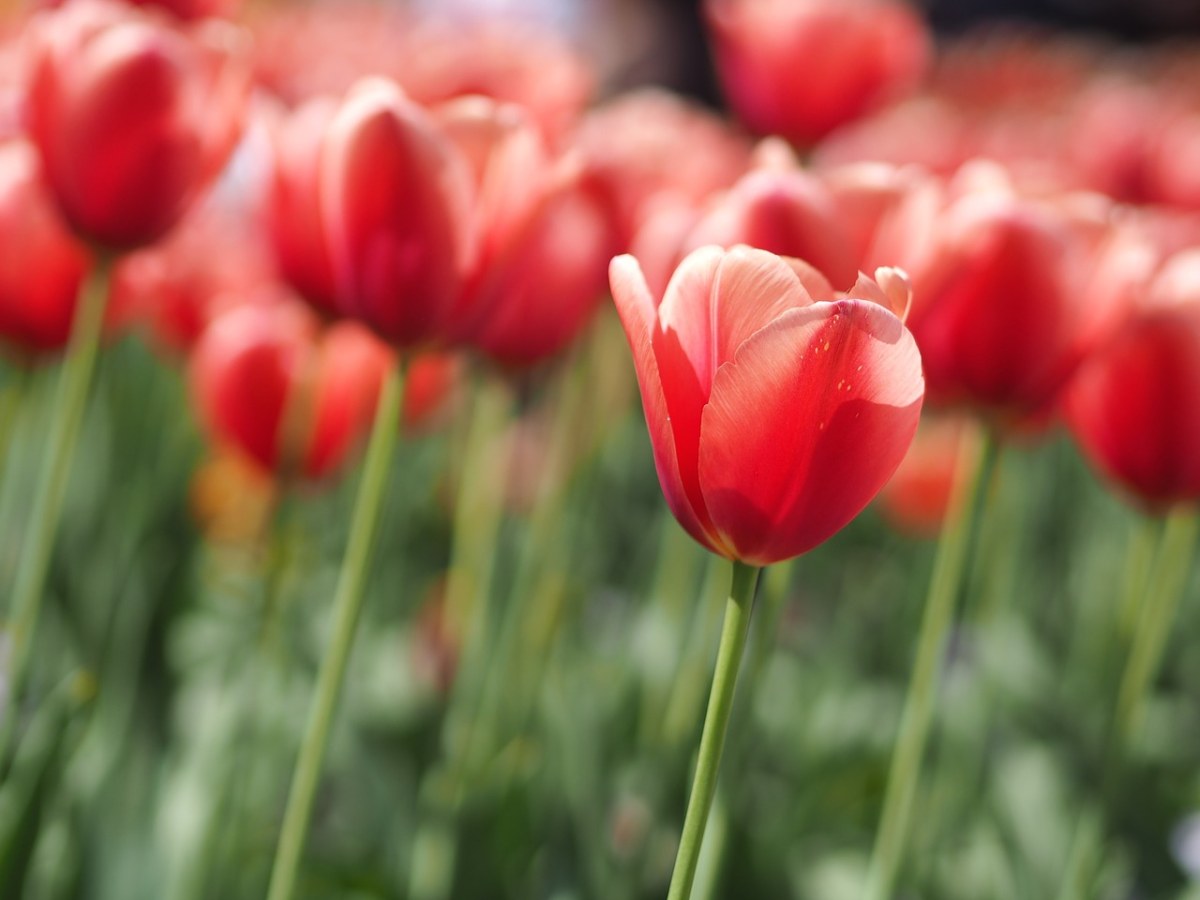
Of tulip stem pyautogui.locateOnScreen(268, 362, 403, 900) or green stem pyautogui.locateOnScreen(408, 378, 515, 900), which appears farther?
green stem pyautogui.locateOnScreen(408, 378, 515, 900)

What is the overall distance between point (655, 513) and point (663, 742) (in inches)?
40.1

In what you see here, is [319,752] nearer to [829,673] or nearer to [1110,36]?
[829,673]

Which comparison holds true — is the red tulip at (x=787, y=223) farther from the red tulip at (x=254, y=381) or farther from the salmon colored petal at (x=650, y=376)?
the red tulip at (x=254, y=381)

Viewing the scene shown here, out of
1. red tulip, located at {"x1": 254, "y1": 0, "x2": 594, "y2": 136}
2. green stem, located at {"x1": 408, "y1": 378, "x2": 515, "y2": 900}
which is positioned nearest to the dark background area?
red tulip, located at {"x1": 254, "y1": 0, "x2": 594, "y2": 136}

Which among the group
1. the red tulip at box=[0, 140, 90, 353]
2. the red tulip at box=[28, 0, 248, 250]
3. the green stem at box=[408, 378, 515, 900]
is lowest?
the green stem at box=[408, 378, 515, 900]

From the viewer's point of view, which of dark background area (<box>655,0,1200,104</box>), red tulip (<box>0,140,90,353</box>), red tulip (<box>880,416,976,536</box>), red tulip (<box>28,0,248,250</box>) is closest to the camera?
red tulip (<box>28,0,248,250</box>)

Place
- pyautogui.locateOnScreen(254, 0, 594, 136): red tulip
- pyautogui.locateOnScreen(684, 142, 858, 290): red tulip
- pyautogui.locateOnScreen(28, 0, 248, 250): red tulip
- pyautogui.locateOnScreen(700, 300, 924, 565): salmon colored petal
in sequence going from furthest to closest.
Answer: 1. pyautogui.locateOnScreen(254, 0, 594, 136): red tulip
2. pyautogui.locateOnScreen(28, 0, 248, 250): red tulip
3. pyautogui.locateOnScreen(684, 142, 858, 290): red tulip
4. pyautogui.locateOnScreen(700, 300, 924, 565): salmon colored petal

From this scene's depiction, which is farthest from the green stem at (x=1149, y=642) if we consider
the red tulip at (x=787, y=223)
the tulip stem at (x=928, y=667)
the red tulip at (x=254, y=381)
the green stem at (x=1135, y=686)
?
the red tulip at (x=254, y=381)

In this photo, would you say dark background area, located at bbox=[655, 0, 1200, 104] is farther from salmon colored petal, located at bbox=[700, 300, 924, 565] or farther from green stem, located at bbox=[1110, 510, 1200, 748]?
salmon colored petal, located at bbox=[700, 300, 924, 565]

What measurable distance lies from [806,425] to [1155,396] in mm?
419

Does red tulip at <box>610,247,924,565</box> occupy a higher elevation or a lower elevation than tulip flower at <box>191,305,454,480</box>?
higher

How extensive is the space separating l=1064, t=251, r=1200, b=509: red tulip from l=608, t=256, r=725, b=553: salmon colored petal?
1.29 ft

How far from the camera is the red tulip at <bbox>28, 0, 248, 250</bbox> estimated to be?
71 cm

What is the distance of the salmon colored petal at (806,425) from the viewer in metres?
0.41
